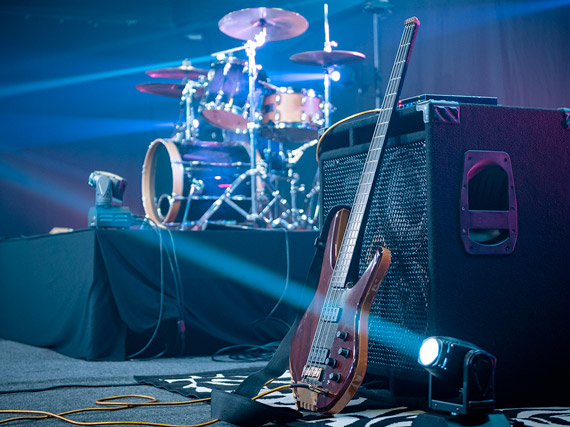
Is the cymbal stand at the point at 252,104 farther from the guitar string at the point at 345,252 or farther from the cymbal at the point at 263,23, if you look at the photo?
the guitar string at the point at 345,252

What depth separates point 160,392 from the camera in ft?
6.99

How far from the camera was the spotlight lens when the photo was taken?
4.47 ft

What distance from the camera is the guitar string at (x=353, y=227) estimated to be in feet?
5.75

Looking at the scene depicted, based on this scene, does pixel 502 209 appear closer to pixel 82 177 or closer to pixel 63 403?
pixel 63 403

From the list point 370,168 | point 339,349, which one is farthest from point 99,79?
point 339,349

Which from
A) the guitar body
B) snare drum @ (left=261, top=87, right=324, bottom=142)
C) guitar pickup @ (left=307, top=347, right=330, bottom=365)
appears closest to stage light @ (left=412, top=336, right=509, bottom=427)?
the guitar body

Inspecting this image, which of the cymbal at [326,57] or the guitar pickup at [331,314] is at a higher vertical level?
the cymbal at [326,57]

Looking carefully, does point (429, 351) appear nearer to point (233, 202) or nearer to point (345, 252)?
point (345, 252)

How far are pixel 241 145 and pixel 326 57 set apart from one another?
113 centimetres

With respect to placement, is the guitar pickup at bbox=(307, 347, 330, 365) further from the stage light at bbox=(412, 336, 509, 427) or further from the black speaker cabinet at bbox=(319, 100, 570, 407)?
the stage light at bbox=(412, 336, 509, 427)

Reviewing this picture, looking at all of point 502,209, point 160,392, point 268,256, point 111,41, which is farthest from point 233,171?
point 111,41

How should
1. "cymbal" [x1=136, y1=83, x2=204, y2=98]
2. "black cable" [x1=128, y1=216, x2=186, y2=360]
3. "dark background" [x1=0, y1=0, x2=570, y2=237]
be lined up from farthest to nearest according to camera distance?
"dark background" [x1=0, y1=0, x2=570, y2=237] → "cymbal" [x1=136, y1=83, x2=204, y2=98] → "black cable" [x1=128, y1=216, x2=186, y2=360]

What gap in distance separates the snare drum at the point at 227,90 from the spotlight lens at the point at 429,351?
3.67 metres

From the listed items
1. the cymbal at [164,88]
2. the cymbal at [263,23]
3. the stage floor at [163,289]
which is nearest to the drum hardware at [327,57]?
the cymbal at [263,23]
